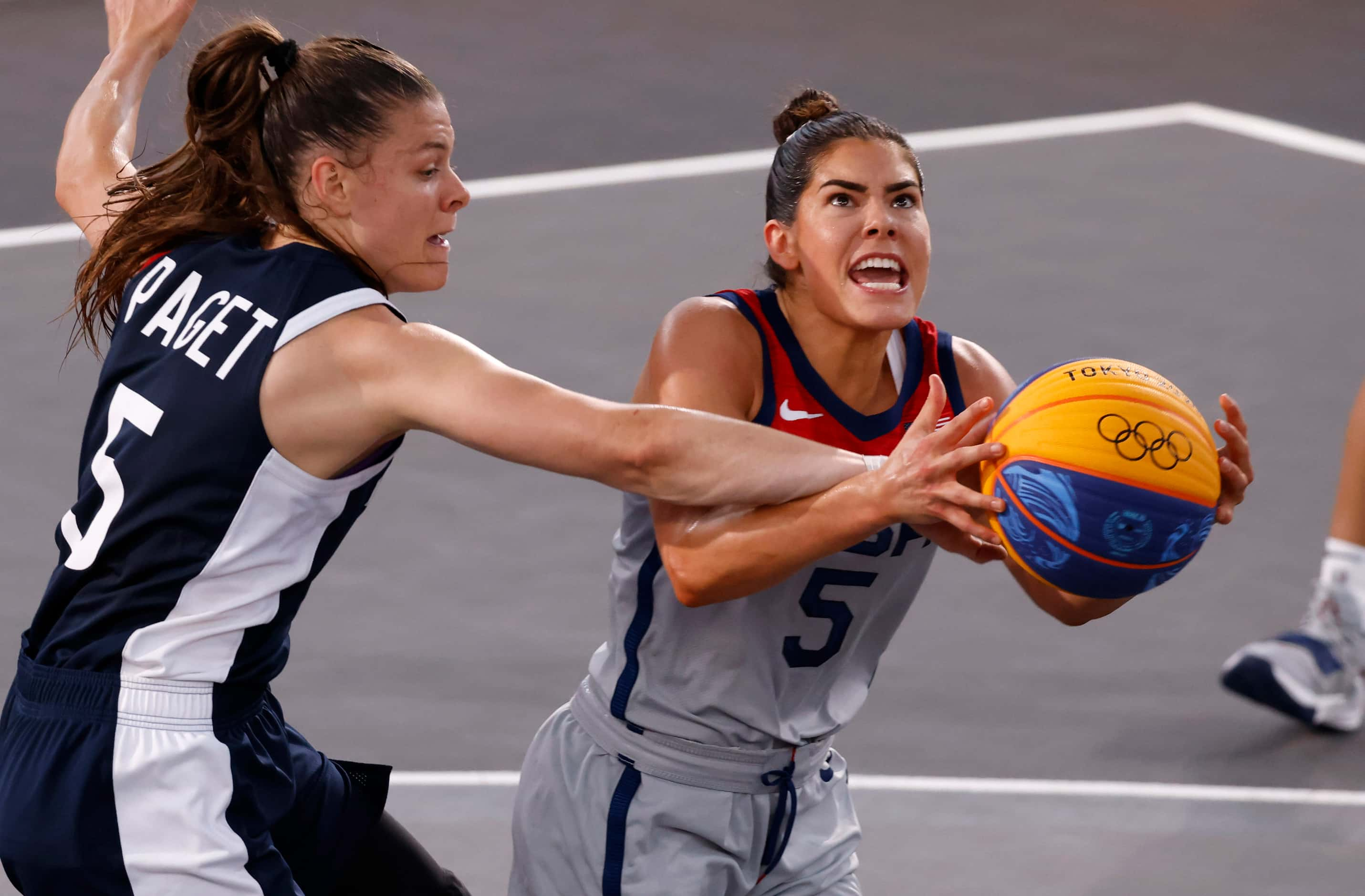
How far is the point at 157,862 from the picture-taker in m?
2.43

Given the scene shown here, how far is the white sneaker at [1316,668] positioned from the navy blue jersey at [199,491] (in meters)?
3.15

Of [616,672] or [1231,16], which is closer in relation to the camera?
[616,672]

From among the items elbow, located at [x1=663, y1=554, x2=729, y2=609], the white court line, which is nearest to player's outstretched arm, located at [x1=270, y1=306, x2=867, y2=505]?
elbow, located at [x1=663, y1=554, x2=729, y2=609]

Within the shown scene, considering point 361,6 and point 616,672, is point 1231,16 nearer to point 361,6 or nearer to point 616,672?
point 361,6

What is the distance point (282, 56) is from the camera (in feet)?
8.76

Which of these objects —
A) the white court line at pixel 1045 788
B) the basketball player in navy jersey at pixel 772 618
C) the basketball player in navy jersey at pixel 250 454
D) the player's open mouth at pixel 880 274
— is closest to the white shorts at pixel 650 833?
the basketball player in navy jersey at pixel 772 618

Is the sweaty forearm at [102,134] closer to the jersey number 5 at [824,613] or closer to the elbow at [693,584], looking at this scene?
the elbow at [693,584]

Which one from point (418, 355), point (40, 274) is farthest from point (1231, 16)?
point (418, 355)

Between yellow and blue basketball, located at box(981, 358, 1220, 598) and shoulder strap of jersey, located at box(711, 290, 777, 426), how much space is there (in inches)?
18.9

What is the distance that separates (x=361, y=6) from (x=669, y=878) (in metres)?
9.05

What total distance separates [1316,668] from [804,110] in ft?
8.61

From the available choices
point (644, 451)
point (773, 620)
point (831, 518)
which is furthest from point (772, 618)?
point (644, 451)

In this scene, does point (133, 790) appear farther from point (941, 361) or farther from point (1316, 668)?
point (1316, 668)

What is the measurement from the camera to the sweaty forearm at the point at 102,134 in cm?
326
